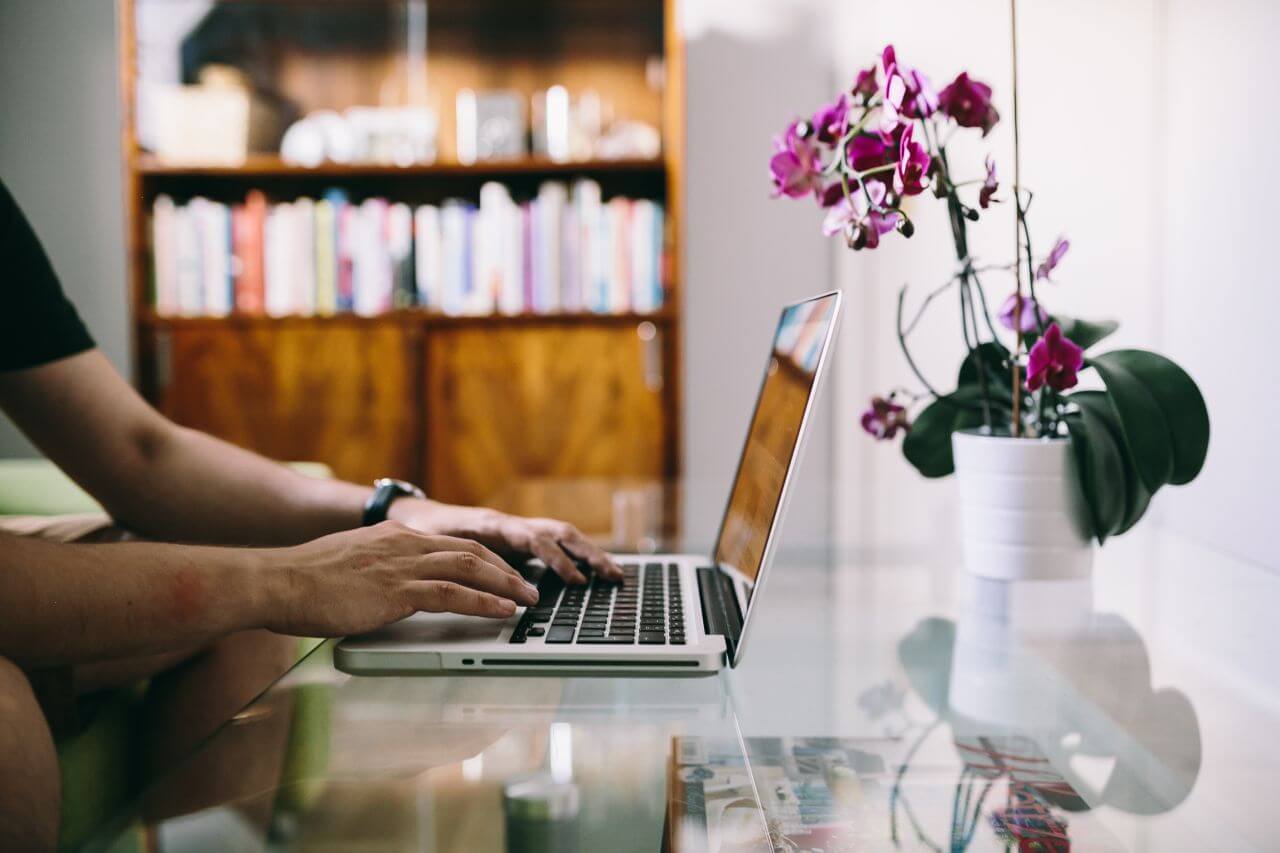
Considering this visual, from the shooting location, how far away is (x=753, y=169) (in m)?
2.88

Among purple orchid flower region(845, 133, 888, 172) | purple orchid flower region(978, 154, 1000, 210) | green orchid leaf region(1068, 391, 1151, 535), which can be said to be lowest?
green orchid leaf region(1068, 391, 1151, 535)

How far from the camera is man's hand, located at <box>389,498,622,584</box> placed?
95 cm

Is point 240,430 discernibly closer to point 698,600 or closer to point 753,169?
point 753,169

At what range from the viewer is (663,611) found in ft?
2.76

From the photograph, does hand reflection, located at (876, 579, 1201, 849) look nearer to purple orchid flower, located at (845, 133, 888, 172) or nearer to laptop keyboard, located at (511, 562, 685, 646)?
laptop keyboard, located at (511, 562, 685, 646)

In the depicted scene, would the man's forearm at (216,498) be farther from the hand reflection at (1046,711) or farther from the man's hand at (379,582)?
the hand reflection at (1046,711)

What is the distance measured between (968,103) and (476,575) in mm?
586

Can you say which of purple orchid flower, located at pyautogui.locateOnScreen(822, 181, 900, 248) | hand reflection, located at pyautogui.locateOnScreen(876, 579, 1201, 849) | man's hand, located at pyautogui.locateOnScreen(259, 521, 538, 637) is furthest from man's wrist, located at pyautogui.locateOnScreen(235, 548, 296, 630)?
purple orchid flower, located at pyautogui.locateOnScreen(822, 181, 900, 248)

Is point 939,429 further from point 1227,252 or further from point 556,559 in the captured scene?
point 1227,252

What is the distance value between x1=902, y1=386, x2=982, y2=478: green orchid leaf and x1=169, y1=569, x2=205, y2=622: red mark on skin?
71 cm

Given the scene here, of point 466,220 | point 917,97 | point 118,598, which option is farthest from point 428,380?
point 118,598

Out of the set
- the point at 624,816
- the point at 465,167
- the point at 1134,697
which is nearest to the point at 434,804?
the point at 624,816

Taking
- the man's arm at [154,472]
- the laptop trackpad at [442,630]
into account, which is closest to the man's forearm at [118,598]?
the laptop trackpad at [442,630]

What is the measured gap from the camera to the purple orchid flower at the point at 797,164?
3.28 feet
